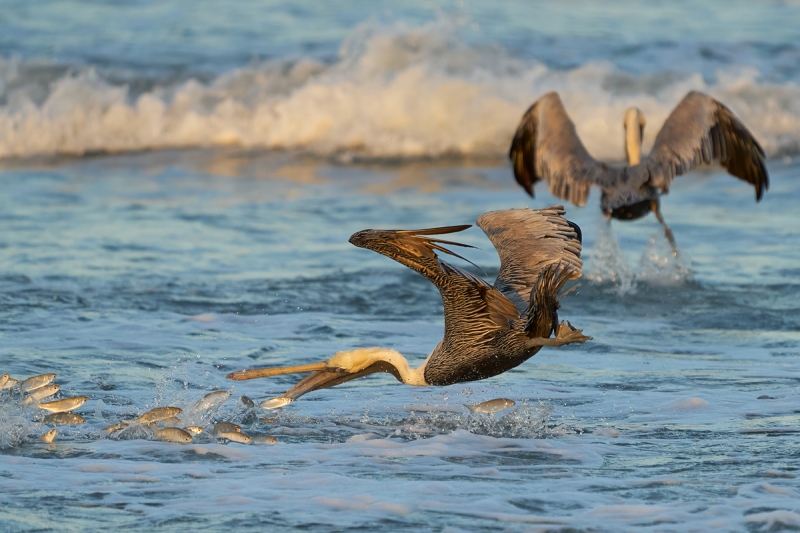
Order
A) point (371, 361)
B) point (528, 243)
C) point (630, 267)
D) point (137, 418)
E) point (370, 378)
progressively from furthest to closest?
point (630, 267)
point (370, 378)
point (528, 243)
point (371, 361)
point (137, 418)

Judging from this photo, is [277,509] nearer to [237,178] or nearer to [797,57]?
[237,178]

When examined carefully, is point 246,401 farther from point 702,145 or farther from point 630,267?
point 702,145

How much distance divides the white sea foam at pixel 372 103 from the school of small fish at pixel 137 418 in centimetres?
1062

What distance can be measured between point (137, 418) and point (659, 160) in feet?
18.9

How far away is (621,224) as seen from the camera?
42.6ft

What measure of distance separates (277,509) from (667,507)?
157 cm

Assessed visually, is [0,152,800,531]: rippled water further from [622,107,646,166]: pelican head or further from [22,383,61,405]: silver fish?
[622,107,646,166]: pelican head

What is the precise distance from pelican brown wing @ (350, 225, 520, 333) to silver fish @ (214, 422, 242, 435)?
1034 mm

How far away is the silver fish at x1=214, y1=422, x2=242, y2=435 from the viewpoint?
19.2 ft

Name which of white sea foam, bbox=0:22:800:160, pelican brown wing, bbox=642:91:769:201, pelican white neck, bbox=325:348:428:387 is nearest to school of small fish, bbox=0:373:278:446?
pelican white neck, bbox=325:348:428:387

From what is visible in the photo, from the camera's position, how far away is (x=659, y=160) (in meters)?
10.5

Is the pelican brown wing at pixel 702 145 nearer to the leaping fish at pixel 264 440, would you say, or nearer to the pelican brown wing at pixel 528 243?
the pelican brown wing at pixel 528 243

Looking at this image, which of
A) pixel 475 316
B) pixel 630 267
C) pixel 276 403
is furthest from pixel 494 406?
pixel 630 267

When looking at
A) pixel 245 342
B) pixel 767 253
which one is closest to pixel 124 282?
pixel 245 342
